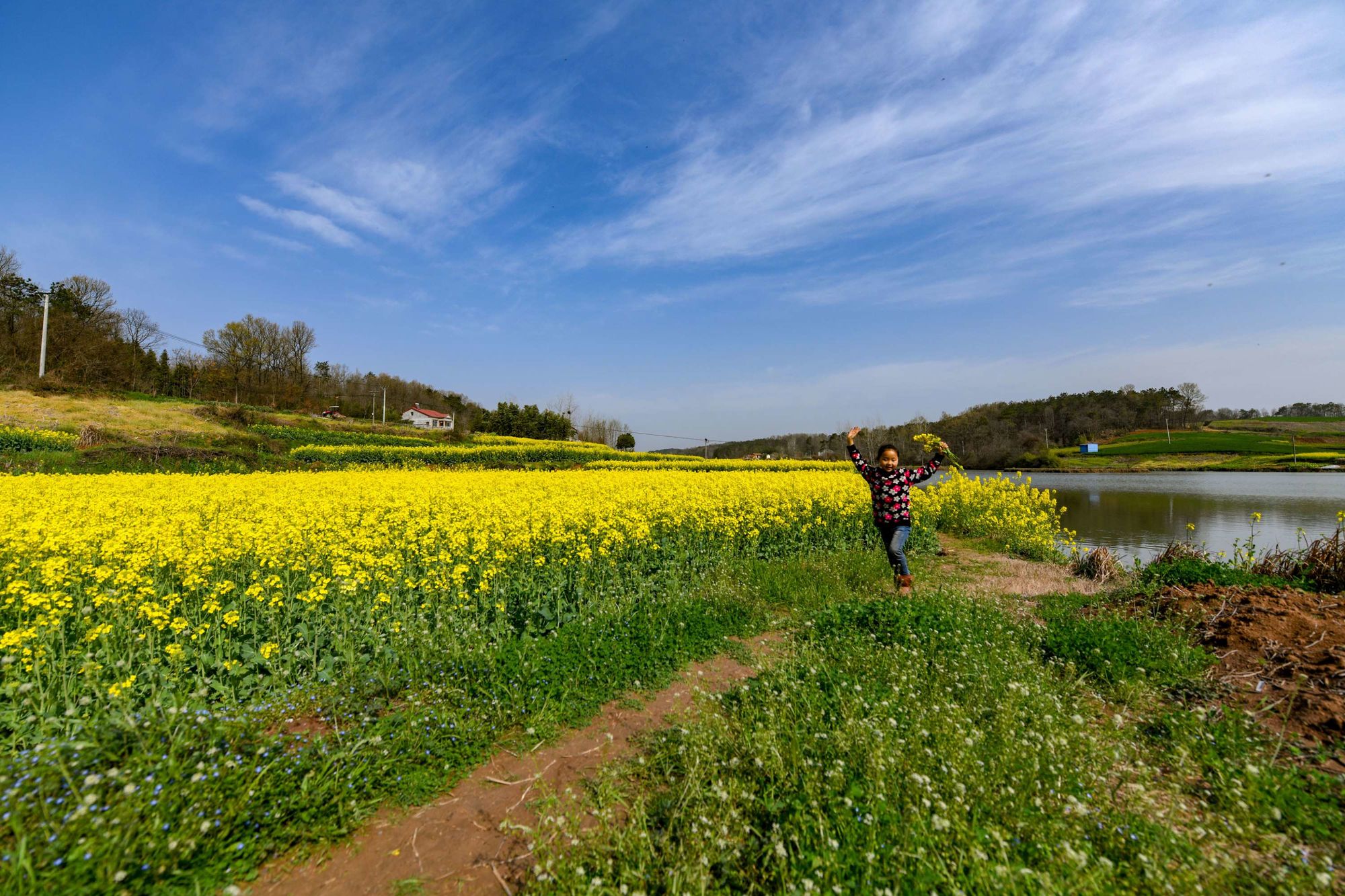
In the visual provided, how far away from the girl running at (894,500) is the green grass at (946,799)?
3083 mm

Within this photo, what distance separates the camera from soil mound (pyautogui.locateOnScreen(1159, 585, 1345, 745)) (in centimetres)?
388

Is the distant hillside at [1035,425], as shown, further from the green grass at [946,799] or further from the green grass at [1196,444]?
the green grass at [946,799]

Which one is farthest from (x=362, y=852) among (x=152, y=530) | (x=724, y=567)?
(x=724, y=567)

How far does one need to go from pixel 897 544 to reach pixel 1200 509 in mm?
22386

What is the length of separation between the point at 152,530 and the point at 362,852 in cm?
478

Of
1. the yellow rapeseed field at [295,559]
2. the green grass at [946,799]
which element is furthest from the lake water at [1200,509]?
the yellow rapeseed field at [295,559]

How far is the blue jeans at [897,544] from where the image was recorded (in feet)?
25.1

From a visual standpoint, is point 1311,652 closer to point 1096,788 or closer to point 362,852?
point 1096,788

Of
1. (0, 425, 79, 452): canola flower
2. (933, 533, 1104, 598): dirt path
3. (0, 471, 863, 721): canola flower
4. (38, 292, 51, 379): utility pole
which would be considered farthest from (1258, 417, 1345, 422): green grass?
(38, 292, 51, 379): utility pole

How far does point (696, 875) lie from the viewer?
244cm

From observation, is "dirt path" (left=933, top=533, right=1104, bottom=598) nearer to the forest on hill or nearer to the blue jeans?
the blue jeans

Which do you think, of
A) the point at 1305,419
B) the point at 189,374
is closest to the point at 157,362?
the point at 189,374

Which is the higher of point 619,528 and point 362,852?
point 619,528

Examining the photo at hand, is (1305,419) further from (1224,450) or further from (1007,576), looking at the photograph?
(1007,576)
